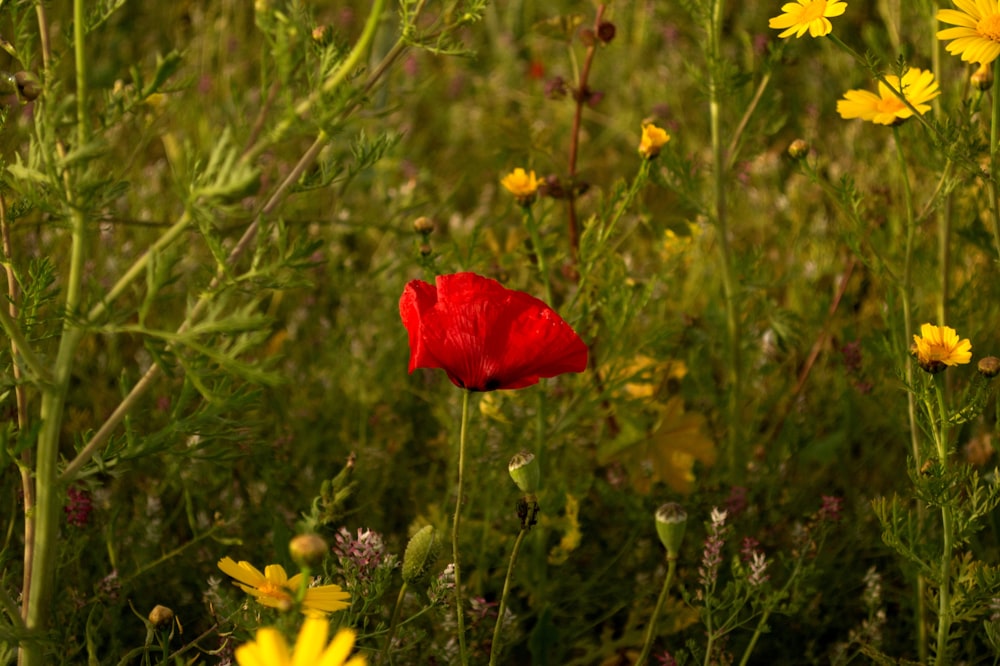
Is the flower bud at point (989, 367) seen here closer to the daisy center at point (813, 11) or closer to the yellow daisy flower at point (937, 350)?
the yellow daisy flower at point (937, 350)

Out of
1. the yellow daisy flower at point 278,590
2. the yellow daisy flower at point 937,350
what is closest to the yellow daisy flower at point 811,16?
the yellow daisy flower at point 937,350

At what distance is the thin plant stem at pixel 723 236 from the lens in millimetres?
1708

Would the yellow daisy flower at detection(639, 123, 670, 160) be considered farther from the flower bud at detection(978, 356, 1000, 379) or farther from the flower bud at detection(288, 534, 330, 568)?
the flower bud at detection(288, 534, 330, 568)

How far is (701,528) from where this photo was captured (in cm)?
176

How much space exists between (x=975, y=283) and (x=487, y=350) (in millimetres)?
1286

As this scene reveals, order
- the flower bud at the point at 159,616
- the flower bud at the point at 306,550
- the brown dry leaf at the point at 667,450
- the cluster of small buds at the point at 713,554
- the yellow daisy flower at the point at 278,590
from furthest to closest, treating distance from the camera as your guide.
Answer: the brown dry leaf at the point at 667,450, the cluster of small buds at the point at 713,554, the flower bud at the point at 159,616, the yellow daisy flower at the point at 278,590, the flower bud at the point at 306,550

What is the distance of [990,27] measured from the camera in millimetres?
1266

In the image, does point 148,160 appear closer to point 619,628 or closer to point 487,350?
point 619,628

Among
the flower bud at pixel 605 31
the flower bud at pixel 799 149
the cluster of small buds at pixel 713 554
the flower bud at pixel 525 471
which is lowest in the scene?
the cluster of small buds at pixel 713 554

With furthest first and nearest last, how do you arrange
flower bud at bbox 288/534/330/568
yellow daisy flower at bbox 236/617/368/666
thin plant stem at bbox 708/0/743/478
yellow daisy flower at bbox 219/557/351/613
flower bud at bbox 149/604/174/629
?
1. thin plant stem at bbox 708/0/743/478
2. flower bud at bbox 149/604/174/629
3. yellow daisy flower at bbox 219/557/351/613
4. flower bud at bbox 288/534/330/568
5. yellow daisy flower at bbox 236/617/368/666

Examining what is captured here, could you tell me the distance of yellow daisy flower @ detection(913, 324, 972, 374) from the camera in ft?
4.08

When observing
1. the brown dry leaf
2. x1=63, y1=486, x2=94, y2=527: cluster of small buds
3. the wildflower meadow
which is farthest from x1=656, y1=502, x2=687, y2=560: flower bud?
x1=63, y1=486, x2=94, y2=527: cluster of small buds

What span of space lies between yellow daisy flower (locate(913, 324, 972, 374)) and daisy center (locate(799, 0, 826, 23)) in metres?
0.40

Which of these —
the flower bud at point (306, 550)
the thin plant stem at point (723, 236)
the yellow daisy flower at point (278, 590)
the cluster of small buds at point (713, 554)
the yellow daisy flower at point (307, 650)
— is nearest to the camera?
the yellow daisy flower at point (307, 650)
